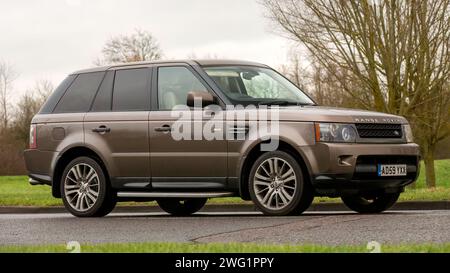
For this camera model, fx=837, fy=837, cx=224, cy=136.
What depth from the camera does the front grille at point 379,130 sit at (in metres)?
9.77

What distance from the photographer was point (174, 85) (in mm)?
10898

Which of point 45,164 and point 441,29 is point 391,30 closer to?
point 441,29

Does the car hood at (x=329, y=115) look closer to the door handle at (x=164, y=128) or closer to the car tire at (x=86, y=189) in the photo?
the door handle at (x=164, y=128)

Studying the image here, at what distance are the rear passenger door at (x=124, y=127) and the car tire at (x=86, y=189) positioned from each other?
18cm

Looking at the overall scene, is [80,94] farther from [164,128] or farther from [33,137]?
[164,128]

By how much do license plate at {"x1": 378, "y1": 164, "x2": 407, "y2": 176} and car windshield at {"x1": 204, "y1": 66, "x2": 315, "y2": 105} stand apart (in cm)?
145

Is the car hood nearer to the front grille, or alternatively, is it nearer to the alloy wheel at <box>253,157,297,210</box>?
the front grille

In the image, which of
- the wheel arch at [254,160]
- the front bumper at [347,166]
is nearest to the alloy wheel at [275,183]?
the wheel arch at [254,160]

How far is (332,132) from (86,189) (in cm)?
358

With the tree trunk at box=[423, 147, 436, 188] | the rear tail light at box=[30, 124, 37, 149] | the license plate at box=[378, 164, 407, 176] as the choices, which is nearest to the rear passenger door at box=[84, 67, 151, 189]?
the rear tail light at box=[30, 124, 37, 149]

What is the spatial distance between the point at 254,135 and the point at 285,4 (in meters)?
16.2

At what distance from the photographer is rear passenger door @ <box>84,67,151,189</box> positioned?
35.4 ft

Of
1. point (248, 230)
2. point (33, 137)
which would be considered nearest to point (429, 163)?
point (33, 137)
